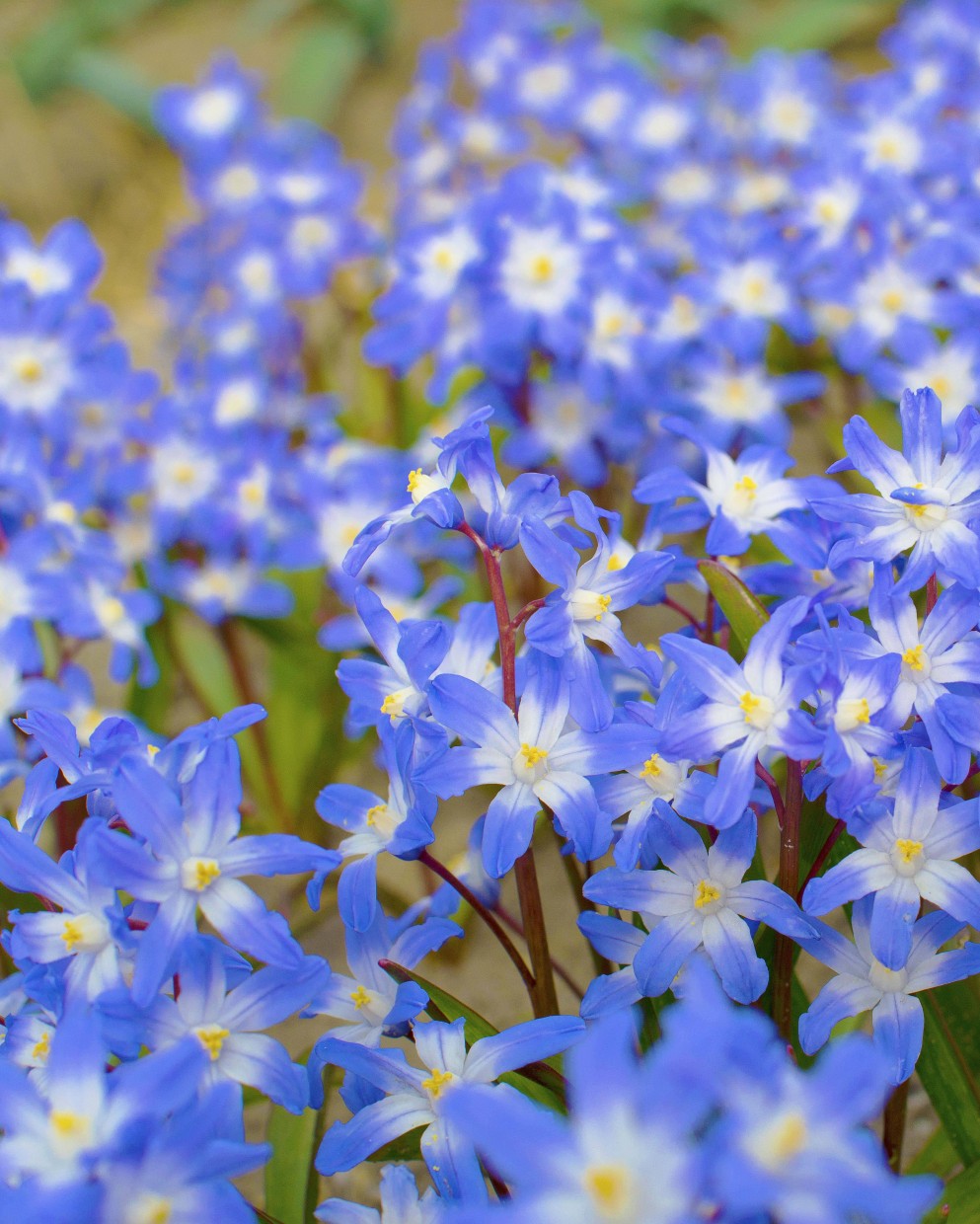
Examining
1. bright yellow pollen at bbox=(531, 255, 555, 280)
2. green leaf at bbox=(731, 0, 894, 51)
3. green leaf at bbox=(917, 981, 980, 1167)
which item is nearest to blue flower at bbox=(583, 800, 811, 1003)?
green leaf at bbox=(917, 981, 980, 1167)

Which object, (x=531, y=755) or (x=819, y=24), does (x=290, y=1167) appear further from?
(x=819, y=24)

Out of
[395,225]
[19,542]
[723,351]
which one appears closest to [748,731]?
[19,542]

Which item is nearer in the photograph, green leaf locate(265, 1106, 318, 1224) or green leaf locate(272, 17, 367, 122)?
green leaf locate(265, 1106, 318, 1224)

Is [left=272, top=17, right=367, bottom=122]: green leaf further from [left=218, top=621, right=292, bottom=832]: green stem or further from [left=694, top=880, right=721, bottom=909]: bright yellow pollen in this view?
[left=694, top=880, right=721, bottom=909]: bright yellow pollen

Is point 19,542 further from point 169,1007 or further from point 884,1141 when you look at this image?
point 884,1141

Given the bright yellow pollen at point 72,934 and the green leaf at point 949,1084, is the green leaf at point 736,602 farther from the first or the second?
the bright yellow pollen at point 72,934

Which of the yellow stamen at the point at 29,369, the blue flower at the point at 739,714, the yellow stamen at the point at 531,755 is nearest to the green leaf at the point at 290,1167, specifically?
the yellow stamen at the point at 531,755
